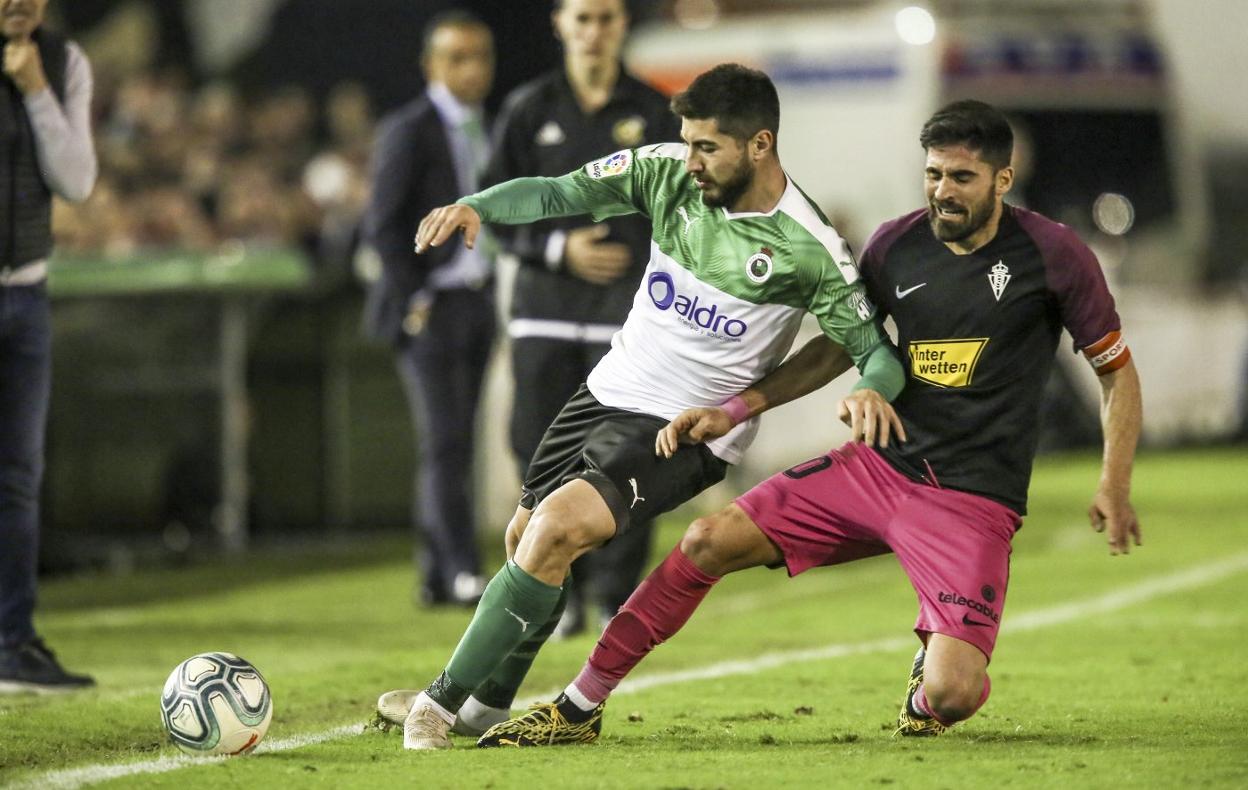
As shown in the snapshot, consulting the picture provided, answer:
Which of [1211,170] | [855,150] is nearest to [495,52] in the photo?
[855,150]

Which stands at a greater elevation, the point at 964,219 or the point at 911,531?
the point at 964,219

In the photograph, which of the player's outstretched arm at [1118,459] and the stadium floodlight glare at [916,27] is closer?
the player's outstretched arm at [1118,459]

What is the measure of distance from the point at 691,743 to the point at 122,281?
6.97 metres

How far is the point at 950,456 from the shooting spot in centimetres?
587

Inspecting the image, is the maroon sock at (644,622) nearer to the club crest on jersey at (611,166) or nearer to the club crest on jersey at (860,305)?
the club crest on jersey at (860,305)

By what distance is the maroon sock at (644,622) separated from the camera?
220 inches

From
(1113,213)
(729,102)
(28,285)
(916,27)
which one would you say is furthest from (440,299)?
(1113,213)

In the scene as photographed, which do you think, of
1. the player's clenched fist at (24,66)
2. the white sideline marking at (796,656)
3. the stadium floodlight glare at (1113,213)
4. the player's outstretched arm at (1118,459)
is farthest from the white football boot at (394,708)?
the stadium floodlight glare at (1113,213)

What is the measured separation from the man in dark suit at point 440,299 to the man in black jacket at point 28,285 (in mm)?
2455

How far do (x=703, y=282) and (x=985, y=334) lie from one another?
2.77 ft

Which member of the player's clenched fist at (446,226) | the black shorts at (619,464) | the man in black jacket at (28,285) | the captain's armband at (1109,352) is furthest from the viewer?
the man in black jacket at (28,285)

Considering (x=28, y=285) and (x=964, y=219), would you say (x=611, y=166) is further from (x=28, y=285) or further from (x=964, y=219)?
(x=28, y=285)

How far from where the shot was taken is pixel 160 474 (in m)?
11.9

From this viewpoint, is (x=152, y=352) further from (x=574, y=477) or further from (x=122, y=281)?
(x=574, y=477)
